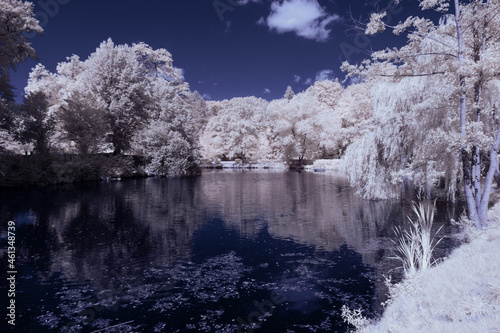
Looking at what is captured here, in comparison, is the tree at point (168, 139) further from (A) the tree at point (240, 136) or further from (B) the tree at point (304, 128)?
(B) the tree at point (304, 128)

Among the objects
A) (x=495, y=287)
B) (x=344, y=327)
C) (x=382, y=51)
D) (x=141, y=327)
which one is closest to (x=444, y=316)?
(x=495, y=287)

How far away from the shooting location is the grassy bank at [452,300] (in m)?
4.12

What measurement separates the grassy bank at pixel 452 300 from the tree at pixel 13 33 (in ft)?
102

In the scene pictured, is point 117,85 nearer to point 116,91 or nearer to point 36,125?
point 116,91

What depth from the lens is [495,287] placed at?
15.4ft

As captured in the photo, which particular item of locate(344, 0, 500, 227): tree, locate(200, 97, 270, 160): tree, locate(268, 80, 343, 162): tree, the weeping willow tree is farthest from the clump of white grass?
locate(200, 97, 270, 160): tree

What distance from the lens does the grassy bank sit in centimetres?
412

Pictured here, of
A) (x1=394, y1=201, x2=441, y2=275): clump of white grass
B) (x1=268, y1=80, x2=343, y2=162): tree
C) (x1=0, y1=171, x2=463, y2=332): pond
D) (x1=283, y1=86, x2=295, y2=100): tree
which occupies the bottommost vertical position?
(x1=0, y1=171, x2=463, y2=332): pond

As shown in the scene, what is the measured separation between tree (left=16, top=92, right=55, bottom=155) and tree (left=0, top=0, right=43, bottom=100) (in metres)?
2.43

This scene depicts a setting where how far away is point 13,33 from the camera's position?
25.0m

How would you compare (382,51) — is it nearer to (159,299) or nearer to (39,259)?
(159,299)

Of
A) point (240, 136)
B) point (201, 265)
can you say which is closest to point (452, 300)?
point (201, 265)

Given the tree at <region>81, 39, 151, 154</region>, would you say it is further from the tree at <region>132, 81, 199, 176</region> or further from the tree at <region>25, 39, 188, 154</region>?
the tree at <region>132, 81, 199, 176</region>

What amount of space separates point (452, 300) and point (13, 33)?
33.5 m
